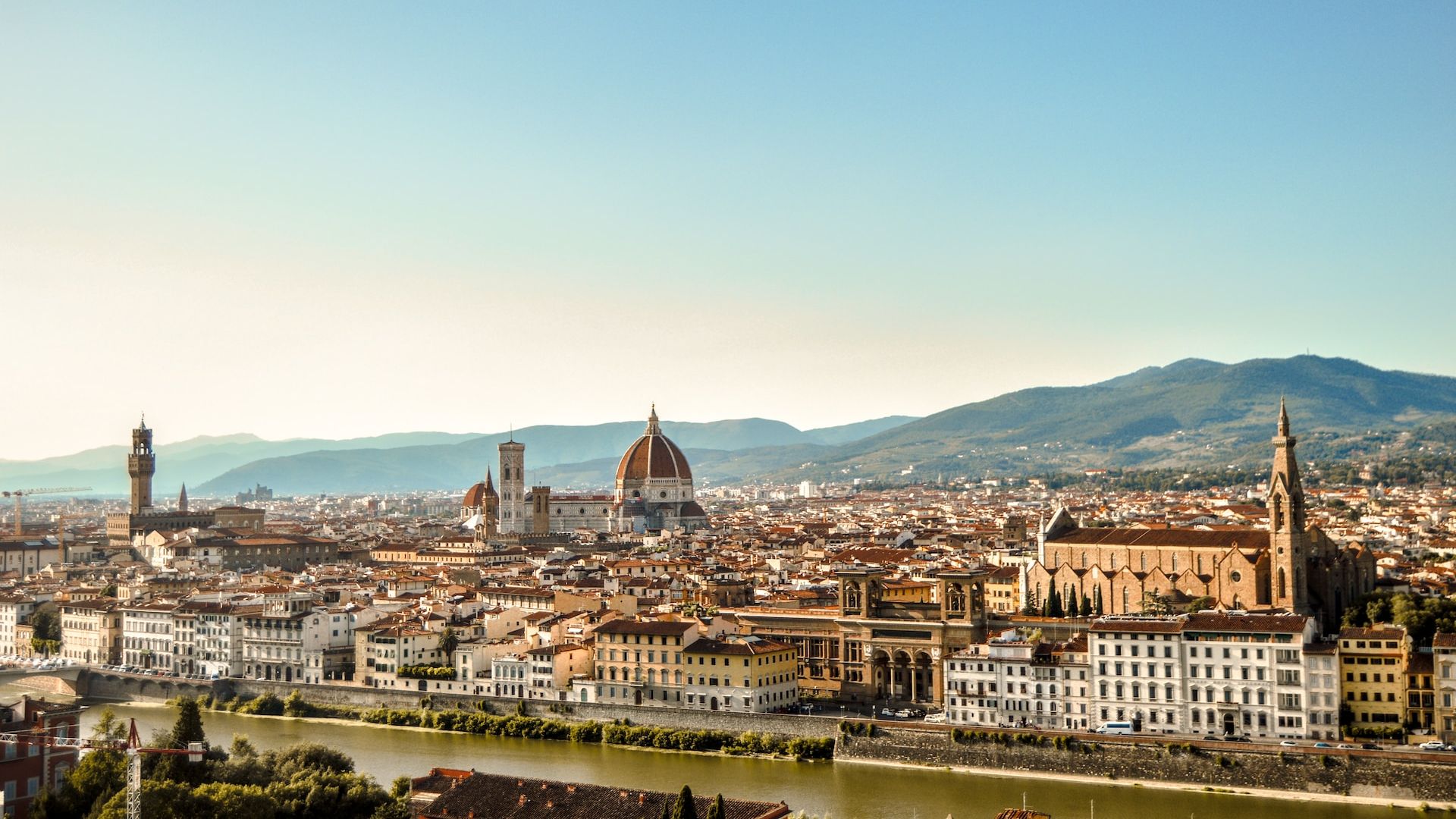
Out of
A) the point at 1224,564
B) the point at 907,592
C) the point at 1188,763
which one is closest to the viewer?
the point at 1188,763

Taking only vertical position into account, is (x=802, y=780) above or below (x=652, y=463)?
below

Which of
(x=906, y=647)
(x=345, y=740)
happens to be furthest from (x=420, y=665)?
(x=906, y=647)

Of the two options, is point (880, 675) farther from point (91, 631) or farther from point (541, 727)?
point (91, 631)

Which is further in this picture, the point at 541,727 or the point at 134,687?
the point at 134,687

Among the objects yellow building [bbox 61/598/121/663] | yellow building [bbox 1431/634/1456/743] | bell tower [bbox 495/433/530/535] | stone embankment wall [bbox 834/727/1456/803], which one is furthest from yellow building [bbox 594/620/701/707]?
bell tower [bbox 495/433/530/535]

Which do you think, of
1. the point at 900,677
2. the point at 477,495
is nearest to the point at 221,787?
the point at 900,677

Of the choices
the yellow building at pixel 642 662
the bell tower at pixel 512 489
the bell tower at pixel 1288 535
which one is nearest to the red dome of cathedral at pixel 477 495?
the bell tower at pixel 512 489

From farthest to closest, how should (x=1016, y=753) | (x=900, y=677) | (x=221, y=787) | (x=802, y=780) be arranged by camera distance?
(x=900, y=677)
(x=1016, y=753)
(x=802, y=780)
(x=221, y=787)

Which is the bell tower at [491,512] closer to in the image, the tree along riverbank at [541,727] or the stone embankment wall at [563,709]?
the stone embankment wall at [563,709]
